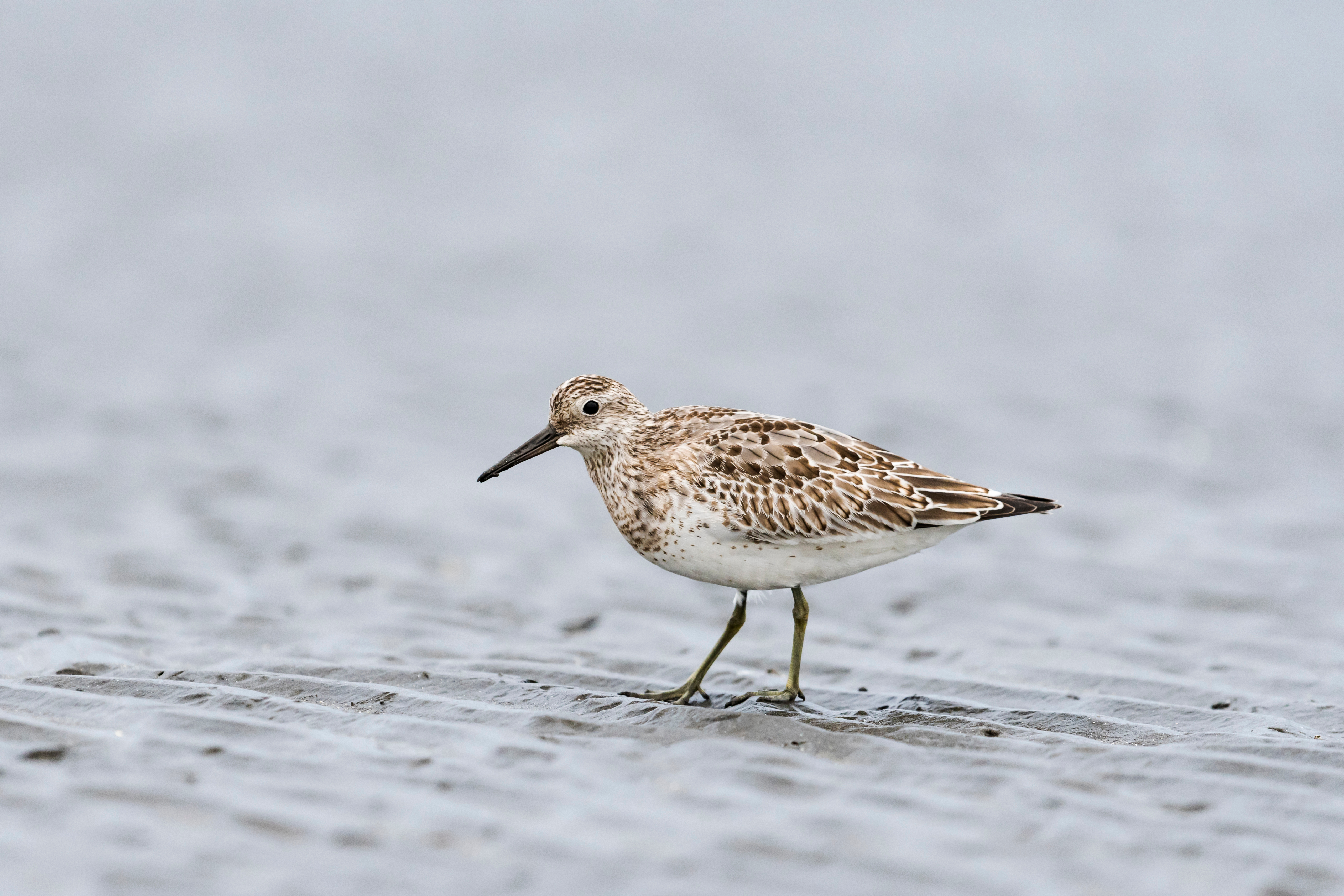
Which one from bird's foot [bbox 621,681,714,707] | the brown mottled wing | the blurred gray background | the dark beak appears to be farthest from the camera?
the dark beak

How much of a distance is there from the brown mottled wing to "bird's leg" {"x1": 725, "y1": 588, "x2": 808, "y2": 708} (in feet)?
1.83

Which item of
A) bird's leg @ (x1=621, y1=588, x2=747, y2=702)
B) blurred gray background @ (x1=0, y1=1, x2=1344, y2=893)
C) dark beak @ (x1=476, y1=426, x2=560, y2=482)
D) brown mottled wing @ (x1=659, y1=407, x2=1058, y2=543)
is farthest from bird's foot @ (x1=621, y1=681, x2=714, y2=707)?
dark beak @ (x1=476, y1=426, x2=560, y2=482)

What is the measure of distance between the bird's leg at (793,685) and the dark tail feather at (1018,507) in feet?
3.55

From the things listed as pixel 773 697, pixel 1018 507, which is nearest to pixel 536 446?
pixel 773 697

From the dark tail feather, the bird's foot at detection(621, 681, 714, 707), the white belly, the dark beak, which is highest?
the dark beak

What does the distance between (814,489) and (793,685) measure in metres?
1.02

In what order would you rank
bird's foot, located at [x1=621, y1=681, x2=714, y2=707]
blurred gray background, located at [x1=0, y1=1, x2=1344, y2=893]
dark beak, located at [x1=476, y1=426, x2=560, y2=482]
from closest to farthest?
blurred gray background, located at [x1=0, y1=1, x2=1344, y2=893] → bird's foot, located at [x1=621, y1=681, x2=714, y2=707] → dark beak, located at [x1=476, y1=426, x2=560, y2=482]

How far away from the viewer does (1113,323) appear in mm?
17406

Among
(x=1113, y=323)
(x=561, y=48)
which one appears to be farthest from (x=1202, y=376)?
(x=561, y=48)

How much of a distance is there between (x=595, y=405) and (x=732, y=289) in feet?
34.5

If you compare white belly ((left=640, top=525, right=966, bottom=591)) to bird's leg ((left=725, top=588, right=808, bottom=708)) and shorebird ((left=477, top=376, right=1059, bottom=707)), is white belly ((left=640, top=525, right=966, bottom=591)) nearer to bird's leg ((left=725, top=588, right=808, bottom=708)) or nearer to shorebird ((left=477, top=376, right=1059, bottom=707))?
shorebird ((left=477, top=376, right=1059, bottom=707))

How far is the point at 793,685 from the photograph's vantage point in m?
7.87

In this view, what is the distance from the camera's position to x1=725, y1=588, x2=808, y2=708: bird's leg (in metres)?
7.83

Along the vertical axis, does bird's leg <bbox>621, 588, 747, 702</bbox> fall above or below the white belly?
below
